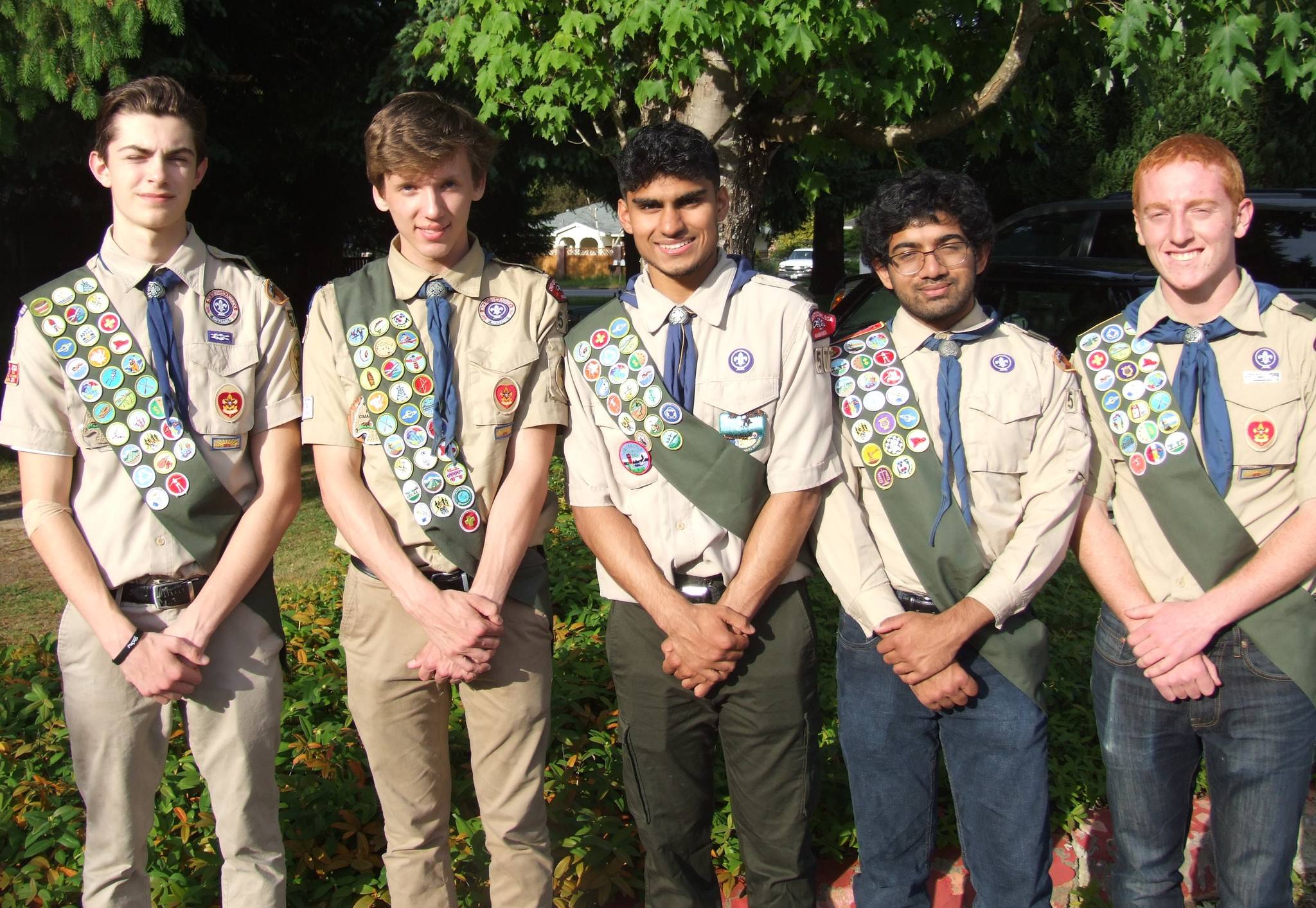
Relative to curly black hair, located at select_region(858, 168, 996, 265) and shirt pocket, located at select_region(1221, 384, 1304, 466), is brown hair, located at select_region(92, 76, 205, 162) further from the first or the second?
shirt pocket, located at select_region(1221, 384, 1304, 466)

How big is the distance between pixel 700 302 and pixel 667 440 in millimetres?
348

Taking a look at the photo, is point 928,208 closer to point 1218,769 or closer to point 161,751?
point 1218,769

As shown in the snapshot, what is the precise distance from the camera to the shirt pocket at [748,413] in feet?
8.48

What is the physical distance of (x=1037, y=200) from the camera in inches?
596

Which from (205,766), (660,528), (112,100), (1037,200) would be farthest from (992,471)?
(1037,200)

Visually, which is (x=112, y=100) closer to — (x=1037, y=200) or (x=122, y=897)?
(x=122, y=897)

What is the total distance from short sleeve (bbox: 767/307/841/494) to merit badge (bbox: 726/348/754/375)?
0.25 ft

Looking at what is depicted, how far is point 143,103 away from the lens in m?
2.54

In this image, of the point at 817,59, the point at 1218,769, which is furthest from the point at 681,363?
the point at 817,59

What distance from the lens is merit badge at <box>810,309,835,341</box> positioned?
2.63m

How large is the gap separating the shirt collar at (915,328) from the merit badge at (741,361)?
1.17 feet

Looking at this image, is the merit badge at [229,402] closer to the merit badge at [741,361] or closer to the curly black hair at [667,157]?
the curly black hair at [667,157]

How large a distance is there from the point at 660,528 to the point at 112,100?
5.20ft

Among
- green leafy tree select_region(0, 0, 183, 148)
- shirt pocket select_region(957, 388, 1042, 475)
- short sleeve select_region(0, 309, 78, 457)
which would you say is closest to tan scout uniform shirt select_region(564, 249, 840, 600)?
shirt pocket select_region(957, 388, 1042, 475)
